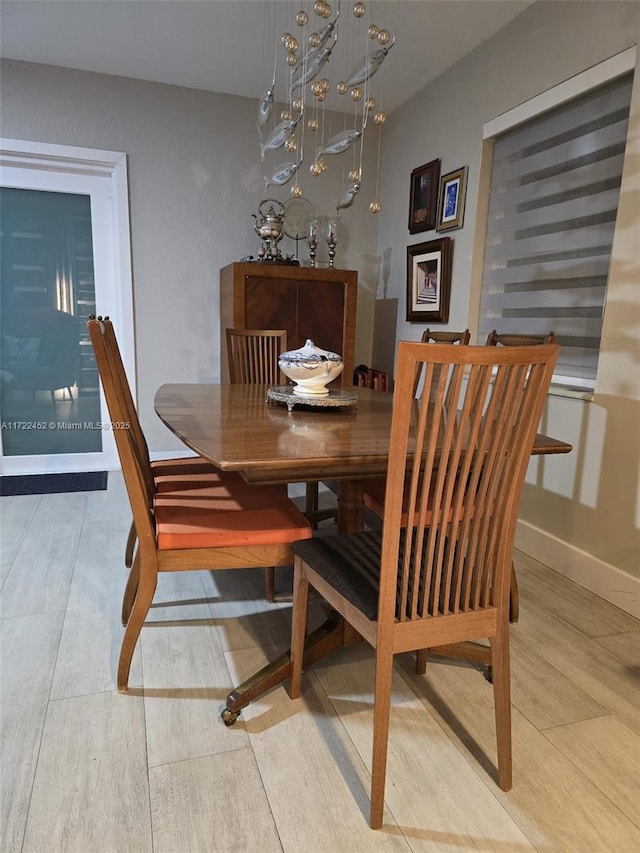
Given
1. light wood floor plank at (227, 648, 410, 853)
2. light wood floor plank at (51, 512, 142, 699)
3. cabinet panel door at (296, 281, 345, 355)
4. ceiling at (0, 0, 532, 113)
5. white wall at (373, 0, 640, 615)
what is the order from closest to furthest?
light wood floor plank at (227, 648, 410, 853) < light wood floor plank at (51, 512, 142, 699) < white wall at (373, 0, 640, 615) < ceiling at (0, 0, 532, 113) < cabinet panel door at (296, 281, 345, 355)

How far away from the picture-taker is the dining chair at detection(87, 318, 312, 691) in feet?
4.61

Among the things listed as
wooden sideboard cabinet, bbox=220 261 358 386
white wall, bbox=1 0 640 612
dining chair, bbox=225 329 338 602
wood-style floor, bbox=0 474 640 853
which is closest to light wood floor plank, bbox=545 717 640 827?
wood-style floor, bbox=0 474 640 853

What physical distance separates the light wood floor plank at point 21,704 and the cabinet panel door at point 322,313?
227 centimetres

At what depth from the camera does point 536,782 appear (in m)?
1.27

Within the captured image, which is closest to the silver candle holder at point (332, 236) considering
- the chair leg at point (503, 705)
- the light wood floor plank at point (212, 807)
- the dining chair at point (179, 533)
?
the dining chair at point (179, 533)

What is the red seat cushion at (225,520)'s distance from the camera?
4.83ft

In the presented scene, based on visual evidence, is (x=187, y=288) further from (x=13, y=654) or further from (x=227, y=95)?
(x=13, y=654)

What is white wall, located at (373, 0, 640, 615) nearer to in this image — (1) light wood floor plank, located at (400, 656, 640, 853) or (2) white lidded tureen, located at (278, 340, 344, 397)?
(1) light wood floor plank, located at (400, 656, 640, 853)

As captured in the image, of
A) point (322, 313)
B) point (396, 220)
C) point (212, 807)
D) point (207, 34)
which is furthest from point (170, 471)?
point (396, 220)

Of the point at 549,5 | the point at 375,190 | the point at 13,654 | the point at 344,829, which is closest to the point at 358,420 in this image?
the point at 344,829

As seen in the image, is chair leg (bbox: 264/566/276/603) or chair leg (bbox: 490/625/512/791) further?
chair leg (bbox: 264/566/276/603)

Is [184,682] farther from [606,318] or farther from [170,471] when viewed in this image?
[606,318]

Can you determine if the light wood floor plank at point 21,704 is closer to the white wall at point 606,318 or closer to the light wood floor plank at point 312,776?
the light wood floor plank at point 312,776

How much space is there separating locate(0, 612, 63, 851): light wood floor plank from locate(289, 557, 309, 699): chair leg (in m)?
0.66
